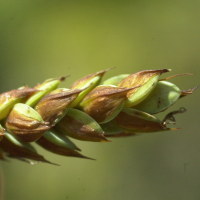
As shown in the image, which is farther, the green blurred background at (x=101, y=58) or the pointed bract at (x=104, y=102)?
the green blurred background at (x=101, y=58)

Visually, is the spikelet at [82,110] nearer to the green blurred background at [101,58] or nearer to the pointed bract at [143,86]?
the pointed bract at [143,86]

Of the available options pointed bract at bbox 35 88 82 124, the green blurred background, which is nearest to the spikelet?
pointed bract at bbox 35 88 82 124

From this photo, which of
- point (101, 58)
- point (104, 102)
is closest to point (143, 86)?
point (104, 102)

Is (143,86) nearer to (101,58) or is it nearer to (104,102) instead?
(104,102)

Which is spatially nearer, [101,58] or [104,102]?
[104,102]

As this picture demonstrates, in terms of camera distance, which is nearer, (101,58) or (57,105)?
(57,105)

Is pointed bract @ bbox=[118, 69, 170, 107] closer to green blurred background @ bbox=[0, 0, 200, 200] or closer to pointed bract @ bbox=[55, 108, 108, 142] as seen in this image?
pointed bract @ bbox=[55, 108, 108, 142]

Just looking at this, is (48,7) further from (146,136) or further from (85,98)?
(85,98)

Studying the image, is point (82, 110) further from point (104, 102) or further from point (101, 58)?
point (101, 58)

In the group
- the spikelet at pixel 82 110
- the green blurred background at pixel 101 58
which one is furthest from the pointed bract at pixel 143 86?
the green blurred background at pixel 101 58

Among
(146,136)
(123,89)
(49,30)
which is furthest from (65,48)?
(123,89)
